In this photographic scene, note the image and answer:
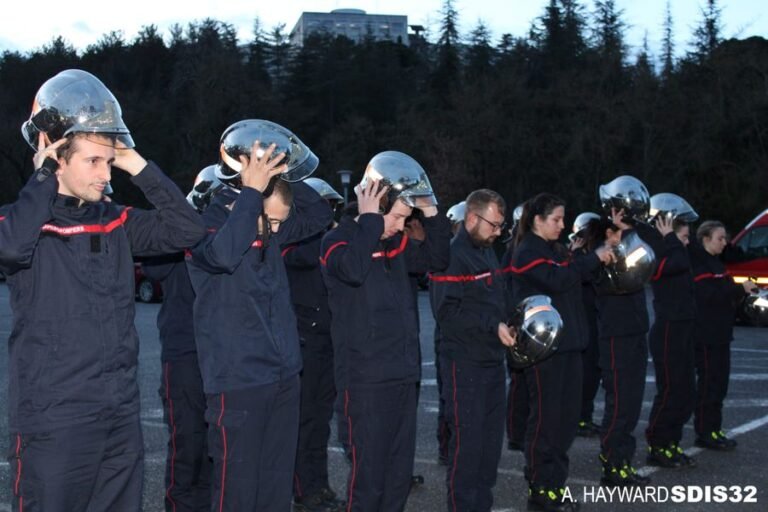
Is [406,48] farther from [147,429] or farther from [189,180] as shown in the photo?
[147,429]

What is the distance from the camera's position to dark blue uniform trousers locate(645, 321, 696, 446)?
26.1 ft

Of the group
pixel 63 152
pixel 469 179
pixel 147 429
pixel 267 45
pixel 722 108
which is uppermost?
pixel 267 45

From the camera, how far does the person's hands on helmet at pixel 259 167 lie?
4.57m

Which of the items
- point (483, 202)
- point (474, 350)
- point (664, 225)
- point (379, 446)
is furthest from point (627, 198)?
point (379, 446)

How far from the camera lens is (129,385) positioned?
389 cm

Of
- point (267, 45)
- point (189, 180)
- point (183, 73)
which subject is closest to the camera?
point (189, 180)

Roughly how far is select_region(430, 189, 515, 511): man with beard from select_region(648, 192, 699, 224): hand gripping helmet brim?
245 cm

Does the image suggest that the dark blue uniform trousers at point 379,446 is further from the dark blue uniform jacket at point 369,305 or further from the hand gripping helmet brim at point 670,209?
the hand gripping helmet brim at point 670,209

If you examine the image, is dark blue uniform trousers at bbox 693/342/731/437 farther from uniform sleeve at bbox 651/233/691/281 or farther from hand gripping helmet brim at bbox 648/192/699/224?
hand gripping helmet brim at bbox 648/192/699/224

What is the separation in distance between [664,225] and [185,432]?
14.8 ft

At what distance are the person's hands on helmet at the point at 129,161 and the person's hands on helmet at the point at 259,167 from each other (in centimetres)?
60

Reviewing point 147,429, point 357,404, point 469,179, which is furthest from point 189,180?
point 357,404

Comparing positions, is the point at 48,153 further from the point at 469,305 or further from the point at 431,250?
the point at 469,305

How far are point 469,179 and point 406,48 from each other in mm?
35196
